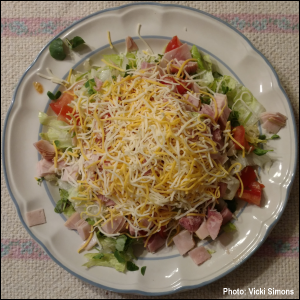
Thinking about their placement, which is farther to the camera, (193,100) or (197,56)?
(197,56)

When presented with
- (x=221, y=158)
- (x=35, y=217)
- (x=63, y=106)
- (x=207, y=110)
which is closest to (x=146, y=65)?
(x=207, y=110)

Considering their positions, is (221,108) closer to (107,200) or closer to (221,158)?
(221,158)

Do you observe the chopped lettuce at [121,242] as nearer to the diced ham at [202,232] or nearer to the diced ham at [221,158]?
the diced ham at [202,232]

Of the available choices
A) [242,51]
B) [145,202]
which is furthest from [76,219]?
[242,51]

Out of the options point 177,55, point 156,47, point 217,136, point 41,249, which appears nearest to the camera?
point 217,136

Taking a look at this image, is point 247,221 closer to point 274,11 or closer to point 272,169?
point 272,169

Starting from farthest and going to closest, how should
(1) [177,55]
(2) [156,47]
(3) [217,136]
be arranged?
(2) [156,47]
(1) [177,55]
(3) [217,136]

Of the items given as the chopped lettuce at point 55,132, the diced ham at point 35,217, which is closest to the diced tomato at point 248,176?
the chopped lettuce at point 55,132

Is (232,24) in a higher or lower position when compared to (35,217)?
higher
